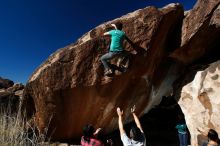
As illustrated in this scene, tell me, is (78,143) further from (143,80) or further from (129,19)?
(129,19)

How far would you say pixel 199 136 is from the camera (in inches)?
392

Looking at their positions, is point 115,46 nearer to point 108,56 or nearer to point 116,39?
point 116,39

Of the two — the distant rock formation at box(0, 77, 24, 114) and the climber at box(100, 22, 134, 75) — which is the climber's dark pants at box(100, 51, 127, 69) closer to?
the climber at box(100, 22, 134, 75)

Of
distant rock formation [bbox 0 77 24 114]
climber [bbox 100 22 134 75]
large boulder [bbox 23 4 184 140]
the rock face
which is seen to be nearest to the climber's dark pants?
climber [bbox 100 22 134 75]

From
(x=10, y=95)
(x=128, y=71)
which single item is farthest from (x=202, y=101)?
(x=10, y=95)

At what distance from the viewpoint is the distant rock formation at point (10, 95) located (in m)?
11.6

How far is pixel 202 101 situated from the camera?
32.6ft

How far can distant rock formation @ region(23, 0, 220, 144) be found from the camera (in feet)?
31.4

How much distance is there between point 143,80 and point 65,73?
2666 millimetres

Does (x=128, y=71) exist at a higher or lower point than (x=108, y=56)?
lower

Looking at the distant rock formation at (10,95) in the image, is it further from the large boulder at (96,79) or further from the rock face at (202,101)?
the rock face at (202,101)

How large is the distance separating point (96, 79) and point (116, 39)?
146 centimetres

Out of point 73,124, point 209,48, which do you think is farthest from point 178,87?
point 73,124

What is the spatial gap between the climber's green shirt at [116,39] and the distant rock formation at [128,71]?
700 millimetres
